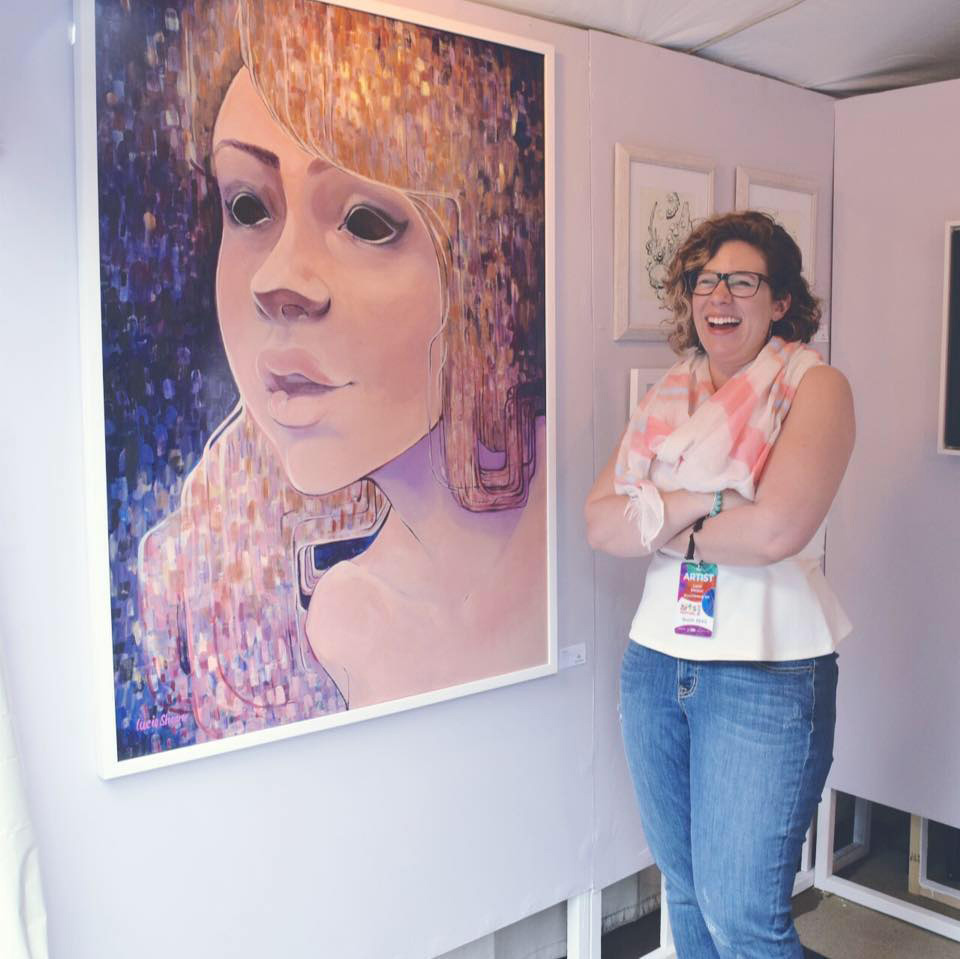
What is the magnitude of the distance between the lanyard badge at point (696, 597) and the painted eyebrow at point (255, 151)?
1.01 metres

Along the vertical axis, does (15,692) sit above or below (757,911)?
above

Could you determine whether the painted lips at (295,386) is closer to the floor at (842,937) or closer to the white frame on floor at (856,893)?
the floor at (842,937)

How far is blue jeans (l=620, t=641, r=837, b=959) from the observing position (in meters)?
1.70

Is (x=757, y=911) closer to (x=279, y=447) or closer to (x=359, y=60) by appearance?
(x=279, y=447)

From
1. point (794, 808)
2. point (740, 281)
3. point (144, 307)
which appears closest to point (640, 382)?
point (740, 281)

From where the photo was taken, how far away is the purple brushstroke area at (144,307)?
4.99 ft

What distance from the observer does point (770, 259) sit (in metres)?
1.82

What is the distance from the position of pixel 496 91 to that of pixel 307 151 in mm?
470

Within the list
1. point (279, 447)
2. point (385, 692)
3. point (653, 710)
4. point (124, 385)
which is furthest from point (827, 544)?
point (124, 385)

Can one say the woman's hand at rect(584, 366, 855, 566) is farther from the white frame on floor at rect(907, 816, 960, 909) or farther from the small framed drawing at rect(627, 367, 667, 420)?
the white frame on floor at rect(907, 816, 960, 909)

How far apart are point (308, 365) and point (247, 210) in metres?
0.29

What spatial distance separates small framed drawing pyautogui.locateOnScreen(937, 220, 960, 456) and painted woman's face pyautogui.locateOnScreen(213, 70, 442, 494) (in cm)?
140

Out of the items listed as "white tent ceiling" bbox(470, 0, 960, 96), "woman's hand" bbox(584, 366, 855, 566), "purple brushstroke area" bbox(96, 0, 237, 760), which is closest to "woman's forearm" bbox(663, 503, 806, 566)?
"woman's hand" bbox(584, 366, 855, 566)

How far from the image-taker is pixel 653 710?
187 cm
